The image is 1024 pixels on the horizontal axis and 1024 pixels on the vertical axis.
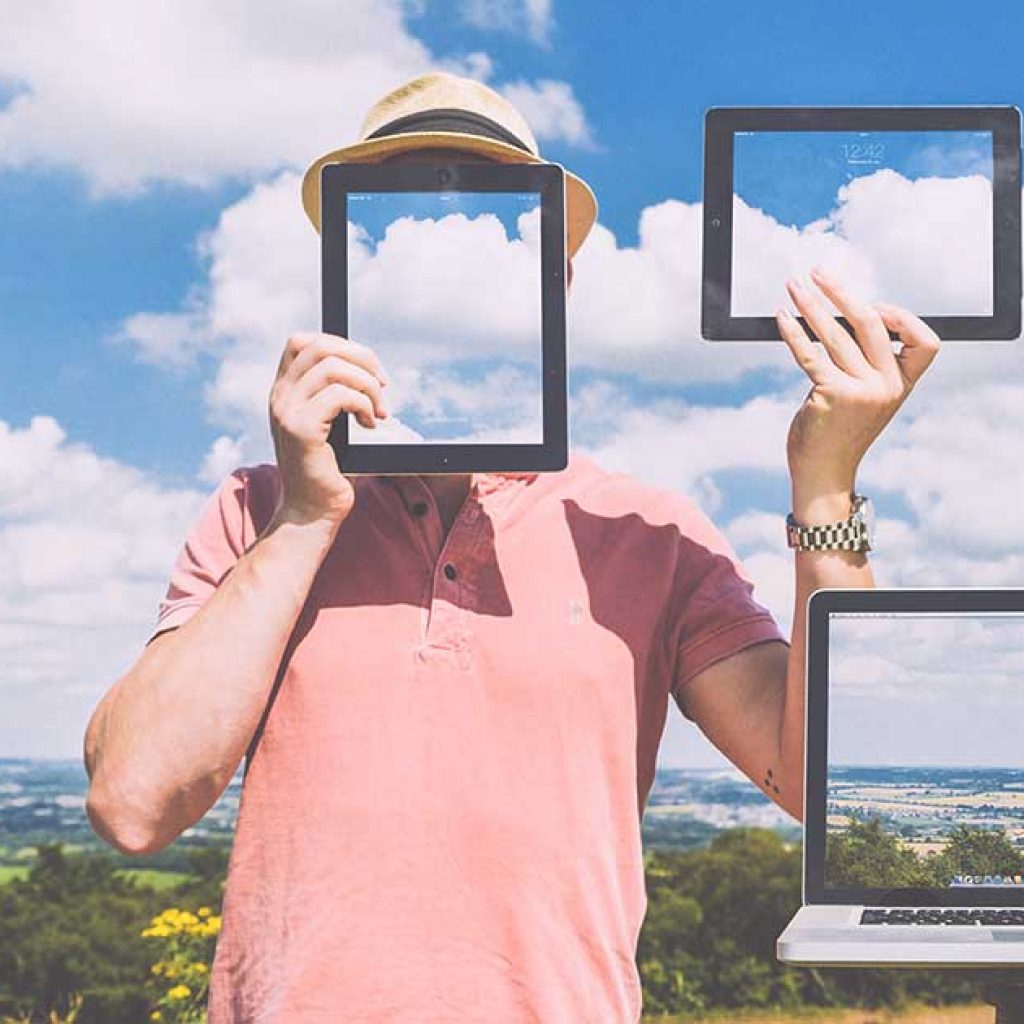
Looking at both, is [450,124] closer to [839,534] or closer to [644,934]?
[839,534]

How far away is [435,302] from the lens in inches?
102

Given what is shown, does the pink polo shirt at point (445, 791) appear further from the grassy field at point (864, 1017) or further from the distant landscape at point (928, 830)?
the grassy field at point (864, 1017)

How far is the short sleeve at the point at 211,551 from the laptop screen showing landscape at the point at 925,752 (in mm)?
870

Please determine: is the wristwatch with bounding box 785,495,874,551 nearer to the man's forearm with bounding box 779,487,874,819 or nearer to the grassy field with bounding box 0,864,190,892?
the man's forearm with bounding box 779,487,874,819

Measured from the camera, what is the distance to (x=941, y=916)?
2434mm

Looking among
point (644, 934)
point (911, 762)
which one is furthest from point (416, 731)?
point (644, 934)

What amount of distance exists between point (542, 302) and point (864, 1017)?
8853mm

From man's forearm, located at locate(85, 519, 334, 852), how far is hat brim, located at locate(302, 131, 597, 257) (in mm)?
578

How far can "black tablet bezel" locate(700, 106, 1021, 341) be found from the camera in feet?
8.34

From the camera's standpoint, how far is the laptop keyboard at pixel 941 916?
2412 mm

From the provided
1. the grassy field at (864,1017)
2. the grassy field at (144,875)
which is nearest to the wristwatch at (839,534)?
the grassy field at (864,1017)

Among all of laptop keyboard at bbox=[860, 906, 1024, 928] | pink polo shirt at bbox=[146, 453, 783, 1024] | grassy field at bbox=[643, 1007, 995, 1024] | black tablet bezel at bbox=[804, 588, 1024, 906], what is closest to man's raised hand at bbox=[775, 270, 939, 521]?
black tablet bezel at bbox=[804, 588, 1024, 906]

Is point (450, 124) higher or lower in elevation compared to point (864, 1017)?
higher

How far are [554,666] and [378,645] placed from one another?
0.25 m
